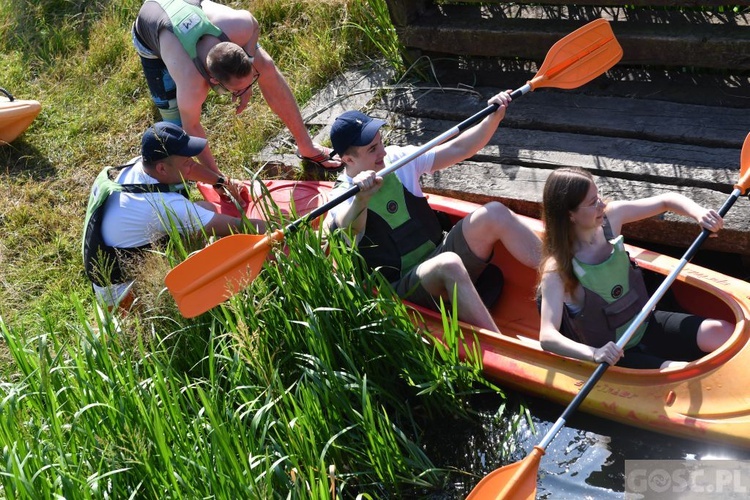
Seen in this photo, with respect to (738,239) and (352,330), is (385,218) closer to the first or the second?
(352,330)

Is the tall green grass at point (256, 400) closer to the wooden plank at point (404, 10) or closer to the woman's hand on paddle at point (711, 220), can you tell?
the woman's hand on paddle at point (711, 220)

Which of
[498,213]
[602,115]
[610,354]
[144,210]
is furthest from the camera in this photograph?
[602,115]

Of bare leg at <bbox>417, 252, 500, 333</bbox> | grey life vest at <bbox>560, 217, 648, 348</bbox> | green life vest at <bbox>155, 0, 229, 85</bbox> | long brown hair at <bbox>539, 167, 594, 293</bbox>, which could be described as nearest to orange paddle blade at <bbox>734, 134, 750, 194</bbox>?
grey life vest at <bbox>560, 217, 648, 348</bbox>

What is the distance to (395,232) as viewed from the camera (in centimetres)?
366

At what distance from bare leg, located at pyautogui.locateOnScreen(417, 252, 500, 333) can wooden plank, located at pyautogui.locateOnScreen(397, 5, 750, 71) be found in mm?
1824

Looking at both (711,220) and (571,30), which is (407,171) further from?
(571,30)

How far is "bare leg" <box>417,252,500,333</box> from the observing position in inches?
135

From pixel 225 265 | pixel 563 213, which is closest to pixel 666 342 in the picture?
pixel 563 213

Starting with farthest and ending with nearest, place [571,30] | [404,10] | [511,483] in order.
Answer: [404,10] < [571,30] < [511,483]

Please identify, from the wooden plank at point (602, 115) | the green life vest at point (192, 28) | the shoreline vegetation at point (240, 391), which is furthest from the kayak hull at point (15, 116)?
the wooden plank at point (602, 115)

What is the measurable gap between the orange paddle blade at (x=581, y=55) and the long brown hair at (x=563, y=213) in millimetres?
1117

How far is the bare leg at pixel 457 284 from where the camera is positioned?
3426 millimetres

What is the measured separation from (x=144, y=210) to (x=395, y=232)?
1129 millimetres

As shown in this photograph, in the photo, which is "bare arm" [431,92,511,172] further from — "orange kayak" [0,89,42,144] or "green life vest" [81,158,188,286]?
"orange kayak" [0,89,42,144]
